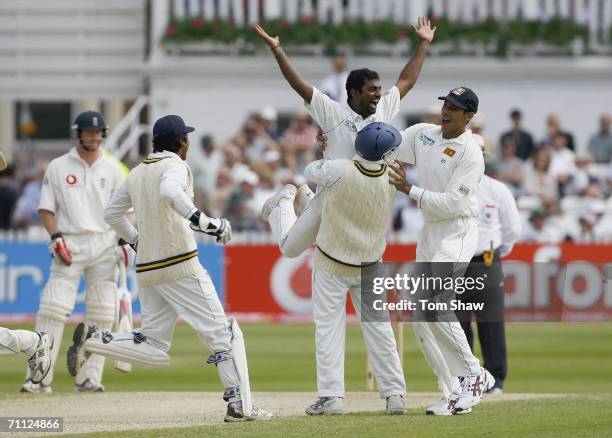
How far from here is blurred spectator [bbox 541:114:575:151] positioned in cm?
2362

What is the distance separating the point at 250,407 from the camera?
394 inches

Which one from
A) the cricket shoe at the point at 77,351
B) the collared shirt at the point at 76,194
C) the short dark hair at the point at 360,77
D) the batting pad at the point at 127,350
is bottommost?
the cricket shoe at the point at 77,351

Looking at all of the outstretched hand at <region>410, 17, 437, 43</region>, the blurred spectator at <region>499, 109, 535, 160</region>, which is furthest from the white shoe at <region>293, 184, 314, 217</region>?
the blurred spectator at <region>499, 109, 535, 160</region>

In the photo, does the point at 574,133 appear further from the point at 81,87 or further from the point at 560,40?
the point at 81,87

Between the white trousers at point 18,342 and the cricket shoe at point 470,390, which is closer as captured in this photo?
the white trousers at point 18,342

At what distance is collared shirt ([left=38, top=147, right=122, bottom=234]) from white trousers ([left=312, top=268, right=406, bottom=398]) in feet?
9.96

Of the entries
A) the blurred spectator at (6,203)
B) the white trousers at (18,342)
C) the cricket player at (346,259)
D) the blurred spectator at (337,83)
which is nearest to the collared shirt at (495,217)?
the cricket player at (346,259)

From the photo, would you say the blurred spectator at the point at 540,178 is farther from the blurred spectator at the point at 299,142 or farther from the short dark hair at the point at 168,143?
the short dark hair at the point at 168,143

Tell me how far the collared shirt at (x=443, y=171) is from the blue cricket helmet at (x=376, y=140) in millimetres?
398

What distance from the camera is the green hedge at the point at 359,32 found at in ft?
81.7

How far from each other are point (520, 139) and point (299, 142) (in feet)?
11.6

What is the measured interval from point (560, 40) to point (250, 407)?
16729 mm

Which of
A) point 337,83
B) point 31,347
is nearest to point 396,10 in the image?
point 337,83

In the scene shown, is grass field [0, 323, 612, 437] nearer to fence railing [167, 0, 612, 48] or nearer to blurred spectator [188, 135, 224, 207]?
blurred spectator [188, 135, 224, 207]
